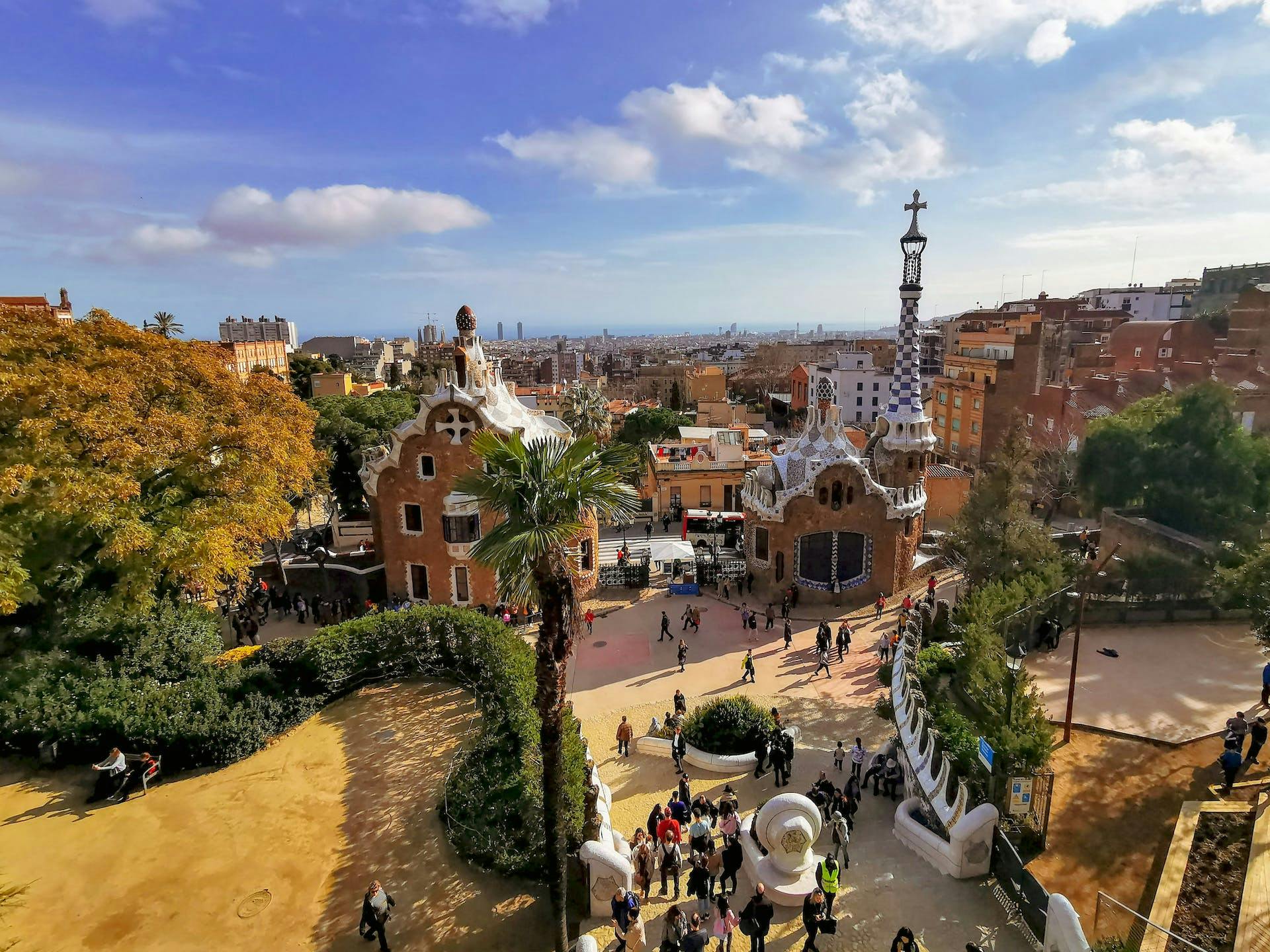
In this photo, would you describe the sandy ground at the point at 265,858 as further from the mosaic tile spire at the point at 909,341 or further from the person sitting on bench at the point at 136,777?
the mosaic tile spire at the point at 909,341

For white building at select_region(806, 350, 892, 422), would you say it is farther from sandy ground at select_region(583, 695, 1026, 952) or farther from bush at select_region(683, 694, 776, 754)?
bush at select_region(683, 694, 776, 754)

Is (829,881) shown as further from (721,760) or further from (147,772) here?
(147,772)

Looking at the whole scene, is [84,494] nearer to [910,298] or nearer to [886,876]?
[886,876]

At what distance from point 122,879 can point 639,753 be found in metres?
11.7

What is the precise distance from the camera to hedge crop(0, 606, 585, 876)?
578 inches

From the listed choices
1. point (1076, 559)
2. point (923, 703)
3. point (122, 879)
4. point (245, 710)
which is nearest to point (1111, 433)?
point (1076, 559)

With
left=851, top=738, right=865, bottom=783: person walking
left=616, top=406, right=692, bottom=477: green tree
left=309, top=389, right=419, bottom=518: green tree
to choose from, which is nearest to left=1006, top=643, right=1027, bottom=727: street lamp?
left=851, top=738, right=865, bottom=783: person walking

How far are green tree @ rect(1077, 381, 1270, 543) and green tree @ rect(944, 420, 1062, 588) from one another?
572 cm

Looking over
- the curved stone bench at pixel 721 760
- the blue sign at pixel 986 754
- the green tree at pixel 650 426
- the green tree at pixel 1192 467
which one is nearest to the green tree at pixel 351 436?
the green tree at pixel 650 426

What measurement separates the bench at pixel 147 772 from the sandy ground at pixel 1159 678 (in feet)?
76.0

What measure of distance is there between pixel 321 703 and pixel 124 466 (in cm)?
878

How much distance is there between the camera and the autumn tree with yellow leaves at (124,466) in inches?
701

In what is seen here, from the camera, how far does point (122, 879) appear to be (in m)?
14.3

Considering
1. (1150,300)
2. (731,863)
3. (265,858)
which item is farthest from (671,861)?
(1150,300)
